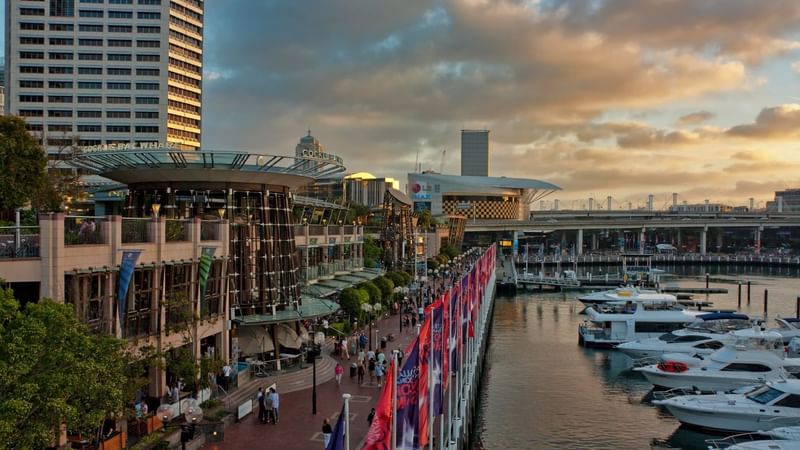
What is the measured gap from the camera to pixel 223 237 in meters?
35.2

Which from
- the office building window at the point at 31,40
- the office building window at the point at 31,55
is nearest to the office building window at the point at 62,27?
the office building window at the point at 31,40

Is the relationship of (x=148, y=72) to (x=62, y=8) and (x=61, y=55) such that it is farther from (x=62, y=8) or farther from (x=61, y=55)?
(x=62, y=8)

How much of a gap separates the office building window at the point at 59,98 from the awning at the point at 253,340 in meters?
99.5

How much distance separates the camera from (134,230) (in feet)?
92.8

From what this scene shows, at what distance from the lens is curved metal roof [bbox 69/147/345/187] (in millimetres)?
35969

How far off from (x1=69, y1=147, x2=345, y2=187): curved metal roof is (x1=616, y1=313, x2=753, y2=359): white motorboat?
99.4ft

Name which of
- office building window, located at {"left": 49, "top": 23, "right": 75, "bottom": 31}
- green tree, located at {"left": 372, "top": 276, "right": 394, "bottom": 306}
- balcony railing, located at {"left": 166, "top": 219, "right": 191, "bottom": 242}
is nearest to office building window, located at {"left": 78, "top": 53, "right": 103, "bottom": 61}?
office building window, located at {"left": 49, "top": 23, "right": 75, "bottom": 31}

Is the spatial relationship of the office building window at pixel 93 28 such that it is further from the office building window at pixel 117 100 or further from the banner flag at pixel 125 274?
the banner flag at pixel 125 274

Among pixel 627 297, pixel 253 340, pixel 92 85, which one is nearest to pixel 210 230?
pixel 253 340

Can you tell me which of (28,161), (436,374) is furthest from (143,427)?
(28,161)

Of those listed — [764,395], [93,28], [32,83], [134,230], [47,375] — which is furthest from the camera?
[93,28]

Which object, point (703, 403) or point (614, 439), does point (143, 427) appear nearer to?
point (614, 439)

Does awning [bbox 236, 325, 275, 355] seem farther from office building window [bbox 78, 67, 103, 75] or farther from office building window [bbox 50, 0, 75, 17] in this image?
office building window [bbox 50, 0, 75, 17]

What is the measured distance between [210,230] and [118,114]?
327 feet
